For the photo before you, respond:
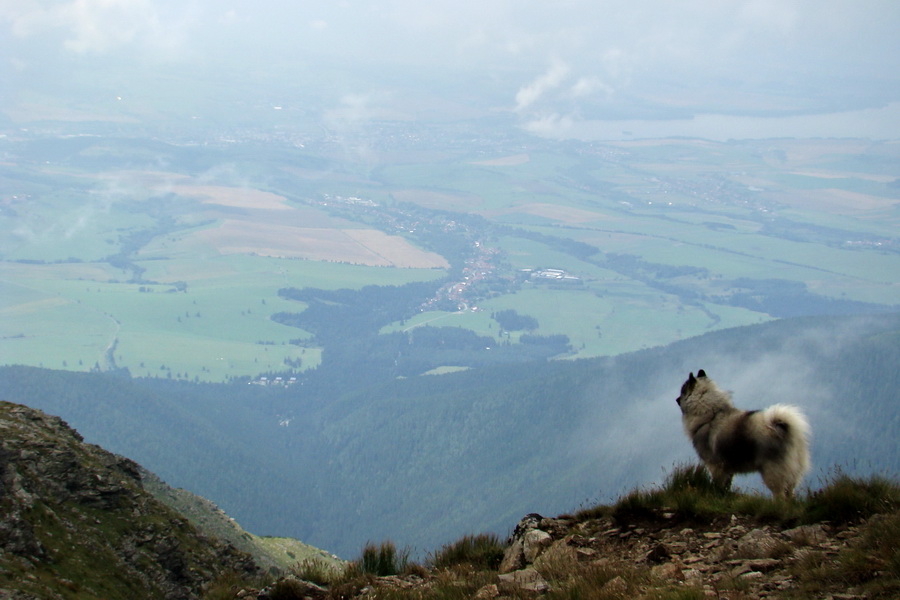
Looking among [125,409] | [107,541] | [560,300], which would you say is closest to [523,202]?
[560,300]

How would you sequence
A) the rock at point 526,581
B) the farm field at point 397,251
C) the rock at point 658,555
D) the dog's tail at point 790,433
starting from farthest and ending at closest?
the farm field at point 397,251
the dog's tail at point 790,433
the rock at point 658,555
the rock at point 526,581

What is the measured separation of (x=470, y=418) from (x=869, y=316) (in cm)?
3687

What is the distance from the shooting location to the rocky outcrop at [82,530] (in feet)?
30.0

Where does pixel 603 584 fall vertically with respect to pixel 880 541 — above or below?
below

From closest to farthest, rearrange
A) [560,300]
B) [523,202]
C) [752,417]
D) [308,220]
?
[752,417], [560,300], [308,220], [523,202]

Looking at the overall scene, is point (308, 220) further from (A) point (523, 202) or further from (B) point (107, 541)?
(B) point (107, 541)

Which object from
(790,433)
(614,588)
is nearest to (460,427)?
(790,433)

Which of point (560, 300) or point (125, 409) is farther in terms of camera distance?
point (560, 300)

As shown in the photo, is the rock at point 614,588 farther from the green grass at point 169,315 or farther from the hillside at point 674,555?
the green grass at point 169,315

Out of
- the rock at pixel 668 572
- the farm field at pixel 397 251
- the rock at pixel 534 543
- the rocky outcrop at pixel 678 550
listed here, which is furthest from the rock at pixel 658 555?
the farm field at pixel 397 251

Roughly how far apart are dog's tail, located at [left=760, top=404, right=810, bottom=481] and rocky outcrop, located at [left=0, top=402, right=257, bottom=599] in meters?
7.40

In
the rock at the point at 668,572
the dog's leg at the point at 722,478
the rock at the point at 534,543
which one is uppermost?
the dog's leg at the point at 722,478

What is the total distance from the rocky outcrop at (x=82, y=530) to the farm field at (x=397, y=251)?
68.2m

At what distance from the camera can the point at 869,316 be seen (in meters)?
71.2
